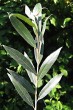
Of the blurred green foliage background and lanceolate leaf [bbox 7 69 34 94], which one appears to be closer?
lanceolate leaf [bbox 7 69 34 94]

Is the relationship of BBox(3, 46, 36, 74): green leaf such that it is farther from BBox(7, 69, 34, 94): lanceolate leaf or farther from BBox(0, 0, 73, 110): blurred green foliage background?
BBox(0, 0, 73, 110): blurred green foliage background

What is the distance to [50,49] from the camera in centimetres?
361

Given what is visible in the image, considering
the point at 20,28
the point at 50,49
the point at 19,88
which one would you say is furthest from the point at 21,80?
the point at 50,49

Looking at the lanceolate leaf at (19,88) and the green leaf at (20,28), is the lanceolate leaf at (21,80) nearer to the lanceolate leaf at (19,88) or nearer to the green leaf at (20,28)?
the lanceolate leaf at (19,88)

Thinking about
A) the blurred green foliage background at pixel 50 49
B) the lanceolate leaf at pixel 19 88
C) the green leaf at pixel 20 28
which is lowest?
the blurred green foliage background at pixel 50 49

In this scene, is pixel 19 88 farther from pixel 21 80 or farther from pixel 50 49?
pixel 50 49

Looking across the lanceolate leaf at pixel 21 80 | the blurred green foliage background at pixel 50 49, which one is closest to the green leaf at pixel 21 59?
the lanceolate leaf at pixel 21 80

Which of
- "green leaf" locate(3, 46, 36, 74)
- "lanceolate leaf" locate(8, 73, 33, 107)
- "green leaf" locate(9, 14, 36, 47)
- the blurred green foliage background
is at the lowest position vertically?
the blurred green foliage background

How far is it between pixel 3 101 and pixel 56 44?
Result: 82cm

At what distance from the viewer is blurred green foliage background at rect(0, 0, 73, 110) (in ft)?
11.1

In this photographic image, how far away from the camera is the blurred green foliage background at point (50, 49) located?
3.40 metres

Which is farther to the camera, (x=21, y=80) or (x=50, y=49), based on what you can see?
(x=50, y=49)

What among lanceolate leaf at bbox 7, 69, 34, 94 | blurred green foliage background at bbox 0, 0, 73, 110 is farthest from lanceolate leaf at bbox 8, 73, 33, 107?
blurred green foliage background at bbox 0, 0, 73, 110

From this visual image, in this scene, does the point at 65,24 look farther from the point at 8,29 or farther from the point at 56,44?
the point at 8,29
